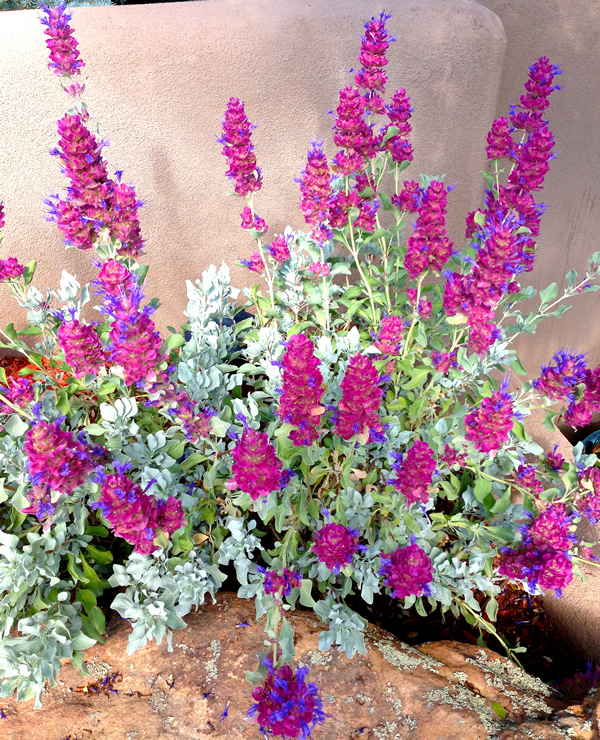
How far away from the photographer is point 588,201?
262 cm

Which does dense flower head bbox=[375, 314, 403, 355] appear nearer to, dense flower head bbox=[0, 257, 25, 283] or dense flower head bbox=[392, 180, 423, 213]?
dense flower head bbox=[392, 180, 423, 213]

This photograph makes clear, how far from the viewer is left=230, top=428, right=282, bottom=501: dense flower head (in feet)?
3.24

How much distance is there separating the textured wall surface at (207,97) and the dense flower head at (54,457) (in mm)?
1310

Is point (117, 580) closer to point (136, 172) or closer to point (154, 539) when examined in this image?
point (154, 539)

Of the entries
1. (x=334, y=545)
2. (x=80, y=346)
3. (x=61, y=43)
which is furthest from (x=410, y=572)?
(x=61, y=43)

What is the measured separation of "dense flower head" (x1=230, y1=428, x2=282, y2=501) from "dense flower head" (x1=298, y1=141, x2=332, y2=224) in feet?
2.12

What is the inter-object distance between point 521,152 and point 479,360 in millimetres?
531

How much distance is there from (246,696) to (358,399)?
0.76 meters

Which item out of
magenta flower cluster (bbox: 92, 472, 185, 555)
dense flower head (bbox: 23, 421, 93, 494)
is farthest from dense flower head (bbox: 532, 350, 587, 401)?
dense flower head (bbox: 23, 421, 93, 494)

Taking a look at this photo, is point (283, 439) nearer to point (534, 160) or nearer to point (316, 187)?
point (316, 187)

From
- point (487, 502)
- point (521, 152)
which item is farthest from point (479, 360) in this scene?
point (521, 152)

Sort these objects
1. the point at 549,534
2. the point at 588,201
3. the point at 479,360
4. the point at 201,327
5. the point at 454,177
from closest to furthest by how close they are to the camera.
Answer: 1. the point at 549,534
2. the point at 479,360
3. the point at 201,327
4. the point at 454,177
5. the point at 588,201

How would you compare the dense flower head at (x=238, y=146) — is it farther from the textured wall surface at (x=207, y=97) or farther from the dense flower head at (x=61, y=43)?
the textured wall surface at (x=207, y=97)

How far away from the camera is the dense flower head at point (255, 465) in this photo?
3.24 ft
